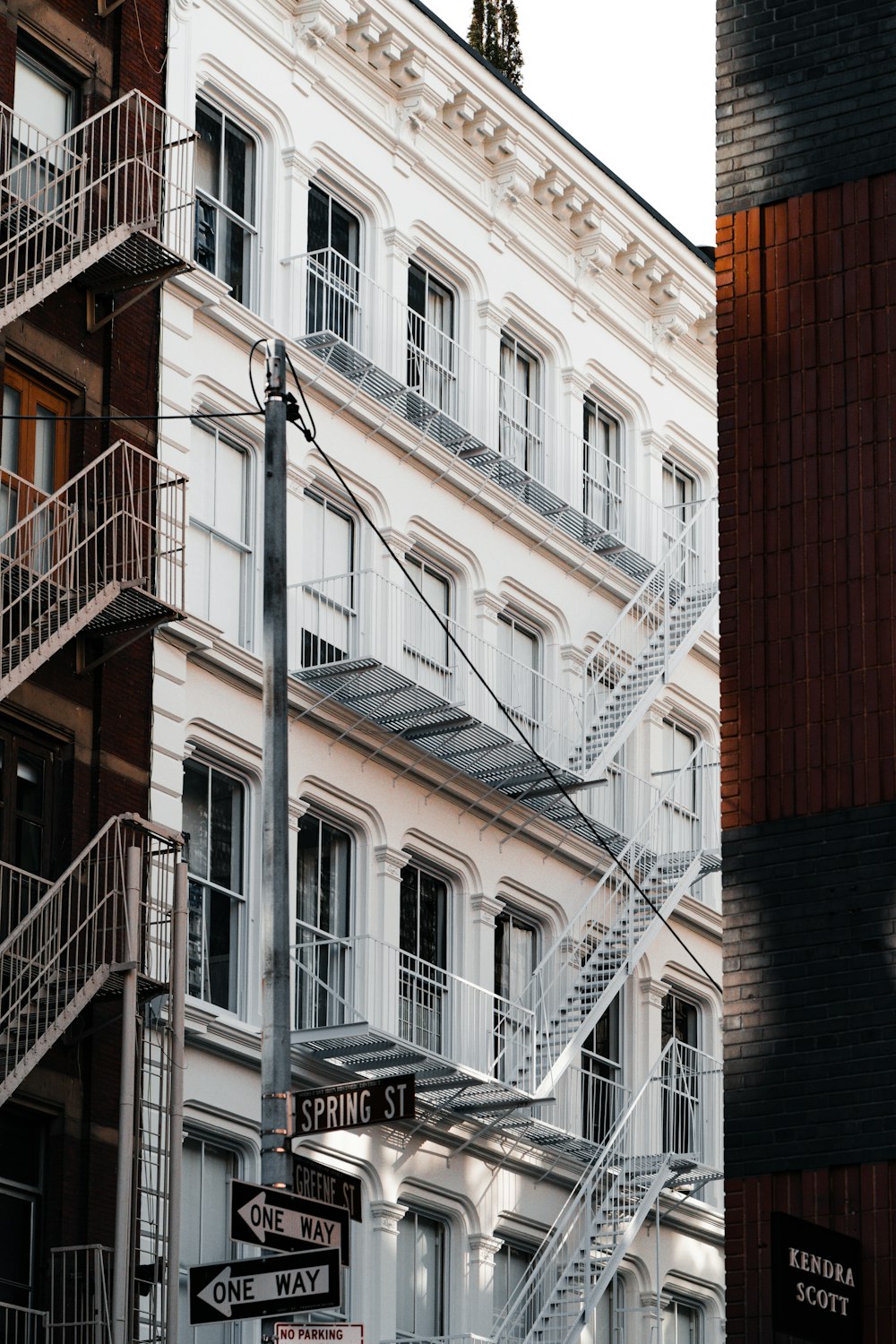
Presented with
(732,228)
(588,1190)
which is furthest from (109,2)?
(588,1190)

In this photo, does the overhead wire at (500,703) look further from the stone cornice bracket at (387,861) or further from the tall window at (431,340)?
the tall window at (431,340)

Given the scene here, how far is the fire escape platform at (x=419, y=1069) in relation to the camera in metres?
29.5

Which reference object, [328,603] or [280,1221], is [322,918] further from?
[280,1221]

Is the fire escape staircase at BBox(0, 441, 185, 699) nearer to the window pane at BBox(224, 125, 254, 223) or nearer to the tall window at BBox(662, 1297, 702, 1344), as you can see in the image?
the window pane at BBox(224, 125, 254, 223)

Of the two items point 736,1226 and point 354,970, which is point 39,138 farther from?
point 736,1226

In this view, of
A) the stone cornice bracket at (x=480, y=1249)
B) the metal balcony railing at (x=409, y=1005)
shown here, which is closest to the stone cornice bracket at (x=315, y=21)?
the metal balcony railing at (x=409, y=1005)

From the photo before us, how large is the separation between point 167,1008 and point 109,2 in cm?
1184

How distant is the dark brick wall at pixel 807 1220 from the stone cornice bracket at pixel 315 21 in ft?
66.2

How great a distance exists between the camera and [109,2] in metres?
29.7

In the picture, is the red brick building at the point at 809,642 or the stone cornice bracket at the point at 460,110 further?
the stone cornice bracket at the point at 460,110

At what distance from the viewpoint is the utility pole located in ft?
55.8

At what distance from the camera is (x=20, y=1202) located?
25.0m

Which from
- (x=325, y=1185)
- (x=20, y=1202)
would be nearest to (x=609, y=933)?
(x=20, y=1202)

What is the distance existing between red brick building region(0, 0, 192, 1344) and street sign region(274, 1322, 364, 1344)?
784 cm
